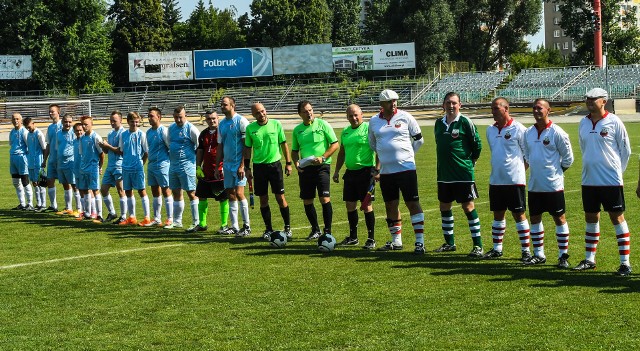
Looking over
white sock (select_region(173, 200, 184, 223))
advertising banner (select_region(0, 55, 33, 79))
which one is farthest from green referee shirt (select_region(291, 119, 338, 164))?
advertising banner (select_region(0, 55, 33, 79))

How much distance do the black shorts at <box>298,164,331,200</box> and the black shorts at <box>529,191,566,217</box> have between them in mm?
3441

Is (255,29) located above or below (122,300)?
above

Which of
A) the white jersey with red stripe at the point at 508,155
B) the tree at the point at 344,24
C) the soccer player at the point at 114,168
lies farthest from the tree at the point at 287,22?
the white jersey with red stripe at the point at 508,155

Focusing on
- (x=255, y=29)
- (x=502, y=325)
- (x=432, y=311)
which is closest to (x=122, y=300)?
(x=432, y=311)

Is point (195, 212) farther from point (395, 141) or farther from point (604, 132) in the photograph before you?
point (604, 132)

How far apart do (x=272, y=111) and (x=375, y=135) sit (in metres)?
57.8

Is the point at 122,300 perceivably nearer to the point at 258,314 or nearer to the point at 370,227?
the point at 258,314

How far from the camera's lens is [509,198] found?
445 inches

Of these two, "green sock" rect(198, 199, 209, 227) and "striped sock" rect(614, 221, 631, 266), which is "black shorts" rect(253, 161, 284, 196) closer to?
"green sock" rect(198, 199, 209, 227)

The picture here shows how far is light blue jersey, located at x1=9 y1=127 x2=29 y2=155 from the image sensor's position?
20.6 metres

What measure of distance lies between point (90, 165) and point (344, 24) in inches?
3271

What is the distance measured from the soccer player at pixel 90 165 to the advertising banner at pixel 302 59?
58817 millimetres

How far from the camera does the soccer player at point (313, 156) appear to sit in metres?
13.3

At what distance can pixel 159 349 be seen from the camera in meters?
7.77
